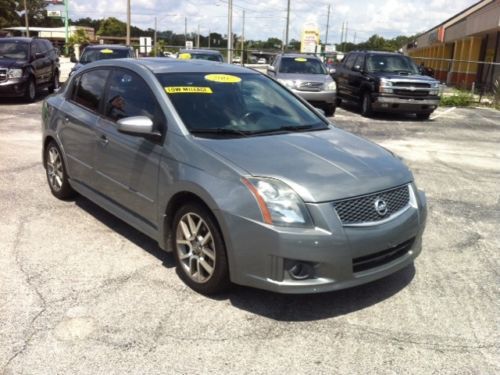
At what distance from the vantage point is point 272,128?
4621 millimetres

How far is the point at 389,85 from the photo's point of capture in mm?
14656

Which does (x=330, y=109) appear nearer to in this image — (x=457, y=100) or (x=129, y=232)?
(x=457, y=100)

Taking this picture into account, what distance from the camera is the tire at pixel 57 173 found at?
6.09 metres

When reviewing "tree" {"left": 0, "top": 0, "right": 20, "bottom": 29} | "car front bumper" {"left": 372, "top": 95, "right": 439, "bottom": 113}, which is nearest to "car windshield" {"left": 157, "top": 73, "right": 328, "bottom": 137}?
"car front bumper" {"left": 372, "top": 95, "right": 439, "bottom": 113}

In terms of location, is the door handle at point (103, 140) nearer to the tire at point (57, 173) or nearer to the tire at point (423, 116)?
the tire at point (57, 173)

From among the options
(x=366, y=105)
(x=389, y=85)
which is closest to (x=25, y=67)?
(x=366, y=105)

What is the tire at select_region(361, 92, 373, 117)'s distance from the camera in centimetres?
1527

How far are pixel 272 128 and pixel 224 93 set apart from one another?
54cm

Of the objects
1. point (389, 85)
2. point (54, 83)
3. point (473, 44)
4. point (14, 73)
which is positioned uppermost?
point (473, 44)

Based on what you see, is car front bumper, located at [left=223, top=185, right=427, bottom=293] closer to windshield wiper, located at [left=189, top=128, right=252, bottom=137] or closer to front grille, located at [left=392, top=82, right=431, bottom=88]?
windshield wiper, located at [left=189, top=128, right=252, bottom=137]

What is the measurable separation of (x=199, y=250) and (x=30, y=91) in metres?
13.3

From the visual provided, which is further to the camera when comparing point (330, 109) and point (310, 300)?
point (330, 109)

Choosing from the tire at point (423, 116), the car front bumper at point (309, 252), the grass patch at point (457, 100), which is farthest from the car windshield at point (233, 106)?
the grass patch at point (457, 100)

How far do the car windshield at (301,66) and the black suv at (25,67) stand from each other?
7157mm
